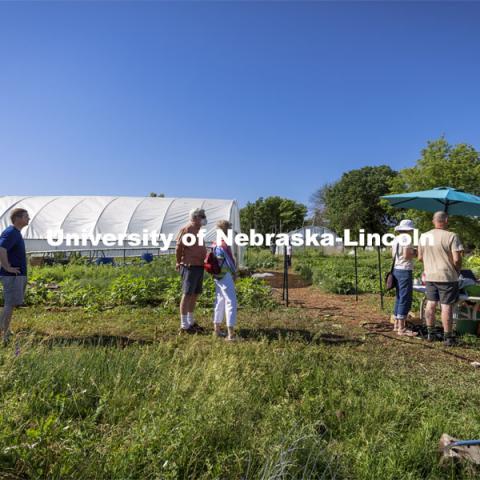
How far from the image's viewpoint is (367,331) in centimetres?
520

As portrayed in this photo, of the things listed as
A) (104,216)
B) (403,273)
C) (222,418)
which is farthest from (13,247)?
(104,216)

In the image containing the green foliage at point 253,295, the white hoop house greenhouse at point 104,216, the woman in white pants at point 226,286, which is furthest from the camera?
the white hoop house greenhouse at point 104,216

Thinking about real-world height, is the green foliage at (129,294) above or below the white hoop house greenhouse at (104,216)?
below

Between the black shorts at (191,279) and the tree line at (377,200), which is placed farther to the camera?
the tree line at (377,200)

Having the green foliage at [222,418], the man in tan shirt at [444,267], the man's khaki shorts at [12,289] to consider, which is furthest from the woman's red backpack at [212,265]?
the man in tan shirt at [444,267]

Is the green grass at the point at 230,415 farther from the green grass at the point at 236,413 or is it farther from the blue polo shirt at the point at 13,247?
the blue polo shirt at the point at 13,247

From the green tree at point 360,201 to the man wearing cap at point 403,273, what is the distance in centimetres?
3409

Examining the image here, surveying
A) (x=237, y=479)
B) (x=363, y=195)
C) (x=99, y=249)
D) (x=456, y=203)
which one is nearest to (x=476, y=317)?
(x=456, y=203)

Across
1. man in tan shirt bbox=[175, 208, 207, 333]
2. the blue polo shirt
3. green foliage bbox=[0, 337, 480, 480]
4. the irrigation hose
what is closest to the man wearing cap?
the irrigation hose

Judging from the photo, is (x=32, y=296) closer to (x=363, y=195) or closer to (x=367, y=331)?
(x=367, y=331)

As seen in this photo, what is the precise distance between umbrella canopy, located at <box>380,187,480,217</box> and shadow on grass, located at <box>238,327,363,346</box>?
9.21 ft

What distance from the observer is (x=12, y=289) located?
13.5 feet

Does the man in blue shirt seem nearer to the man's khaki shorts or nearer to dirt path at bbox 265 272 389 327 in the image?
the man's khaki shorts

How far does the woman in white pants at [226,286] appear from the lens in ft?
14.5
